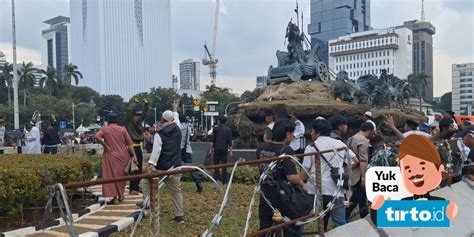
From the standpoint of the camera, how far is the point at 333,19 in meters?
117

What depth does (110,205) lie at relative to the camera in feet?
23.7

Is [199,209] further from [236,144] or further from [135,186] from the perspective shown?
[236,144]

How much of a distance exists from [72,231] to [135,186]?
20.3ft

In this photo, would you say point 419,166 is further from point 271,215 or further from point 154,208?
point 154,208

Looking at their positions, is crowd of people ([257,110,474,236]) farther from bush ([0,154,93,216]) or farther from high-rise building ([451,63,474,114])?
high-rise building ([451,63,474,114])

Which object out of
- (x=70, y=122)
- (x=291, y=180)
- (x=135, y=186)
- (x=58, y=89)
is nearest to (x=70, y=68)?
(x=58, y=89)

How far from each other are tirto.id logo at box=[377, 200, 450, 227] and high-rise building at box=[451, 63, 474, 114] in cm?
9017

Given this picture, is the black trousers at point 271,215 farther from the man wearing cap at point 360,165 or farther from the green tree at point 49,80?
the green tree at point 49,80

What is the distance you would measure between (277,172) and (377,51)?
10571cm

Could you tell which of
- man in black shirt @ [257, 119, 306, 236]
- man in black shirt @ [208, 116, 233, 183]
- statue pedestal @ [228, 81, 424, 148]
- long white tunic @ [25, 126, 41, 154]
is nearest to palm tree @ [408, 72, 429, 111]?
statue pedestal @ [228, 81, 424, 148]

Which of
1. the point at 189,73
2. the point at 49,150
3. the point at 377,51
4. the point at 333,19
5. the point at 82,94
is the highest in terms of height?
the point at 333,19

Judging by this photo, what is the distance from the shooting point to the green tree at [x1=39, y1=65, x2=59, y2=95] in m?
61.7

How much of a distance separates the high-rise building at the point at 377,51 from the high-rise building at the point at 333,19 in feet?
20.5

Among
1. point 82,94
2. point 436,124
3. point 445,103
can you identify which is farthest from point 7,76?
point 445,103
